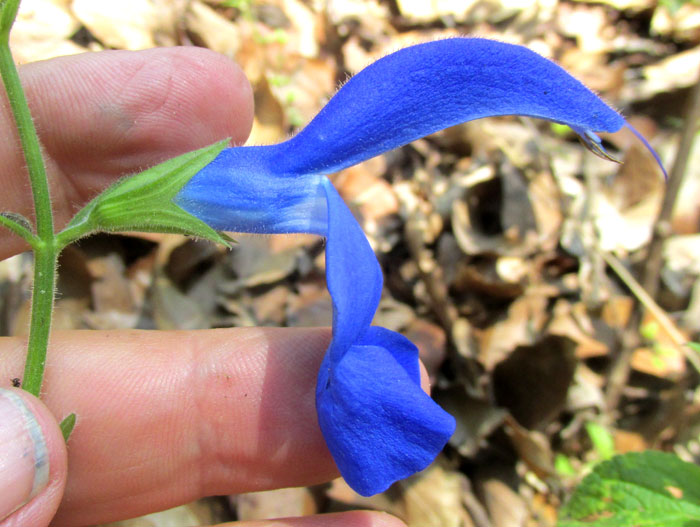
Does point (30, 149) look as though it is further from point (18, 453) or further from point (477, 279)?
point (477, 279)

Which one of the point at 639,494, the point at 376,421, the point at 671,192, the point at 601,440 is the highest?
the point at 671,192

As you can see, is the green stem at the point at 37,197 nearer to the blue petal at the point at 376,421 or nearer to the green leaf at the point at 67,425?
the green leaf at the point at 67,425

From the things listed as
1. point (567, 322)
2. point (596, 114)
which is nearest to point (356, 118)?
point (596, 114)

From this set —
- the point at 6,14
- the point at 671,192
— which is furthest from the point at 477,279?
the point at 6,14

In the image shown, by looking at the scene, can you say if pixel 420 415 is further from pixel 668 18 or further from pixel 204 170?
pixel 668 18

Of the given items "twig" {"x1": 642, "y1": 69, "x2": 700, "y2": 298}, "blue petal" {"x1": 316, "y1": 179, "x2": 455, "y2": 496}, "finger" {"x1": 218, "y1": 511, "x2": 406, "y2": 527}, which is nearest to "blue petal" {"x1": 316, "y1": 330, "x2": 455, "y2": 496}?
"blue petal" {"x1": 316, "y1": 179, "x2": 455, "y2": 496}

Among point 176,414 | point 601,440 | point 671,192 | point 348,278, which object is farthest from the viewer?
point 601,440

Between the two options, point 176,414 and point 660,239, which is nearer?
point 176,414

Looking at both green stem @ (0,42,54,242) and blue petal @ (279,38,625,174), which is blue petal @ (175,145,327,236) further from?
green stem @ (0,42,54,242)
